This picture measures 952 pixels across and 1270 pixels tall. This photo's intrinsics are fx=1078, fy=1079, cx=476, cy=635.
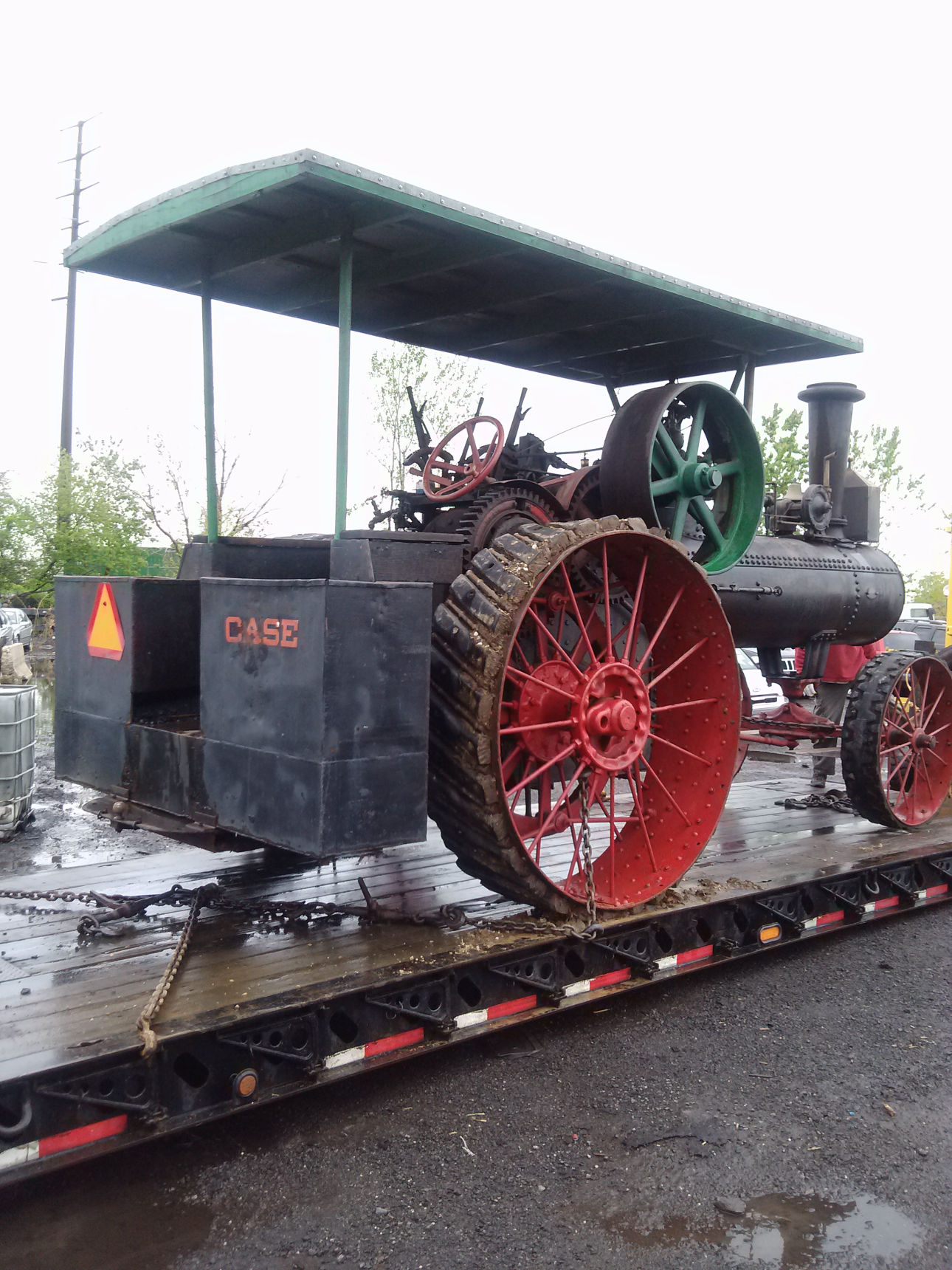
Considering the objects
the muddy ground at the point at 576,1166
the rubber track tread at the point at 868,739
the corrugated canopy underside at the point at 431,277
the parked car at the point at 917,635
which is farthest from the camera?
the parked car at the point at 917,635

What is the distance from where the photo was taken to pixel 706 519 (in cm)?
535

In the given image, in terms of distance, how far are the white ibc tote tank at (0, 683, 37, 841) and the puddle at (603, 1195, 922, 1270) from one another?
6.00m

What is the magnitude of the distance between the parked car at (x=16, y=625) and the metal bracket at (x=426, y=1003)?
17575mm

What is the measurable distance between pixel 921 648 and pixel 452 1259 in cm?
2101

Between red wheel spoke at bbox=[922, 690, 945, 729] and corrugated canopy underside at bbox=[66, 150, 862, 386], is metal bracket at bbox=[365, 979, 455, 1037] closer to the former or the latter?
corrugated canopy underside at bbox=[66, 150, 862, 386]

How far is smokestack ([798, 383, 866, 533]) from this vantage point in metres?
7.48

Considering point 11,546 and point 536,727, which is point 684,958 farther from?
point 11,546

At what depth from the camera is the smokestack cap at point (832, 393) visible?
745 cm

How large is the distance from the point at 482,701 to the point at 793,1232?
1.81m

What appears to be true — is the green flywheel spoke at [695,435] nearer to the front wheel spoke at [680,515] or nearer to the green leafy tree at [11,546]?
the front wheel spoke at [680,515]

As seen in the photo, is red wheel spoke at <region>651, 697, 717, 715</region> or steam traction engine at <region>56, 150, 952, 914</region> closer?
steam traction engine at <region>56, 150, 952, 914</region>

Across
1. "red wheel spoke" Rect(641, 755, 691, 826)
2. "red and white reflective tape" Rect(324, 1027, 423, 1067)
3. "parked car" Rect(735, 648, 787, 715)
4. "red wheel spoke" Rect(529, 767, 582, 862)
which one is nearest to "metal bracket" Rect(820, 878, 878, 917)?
"red wheel spoke" Rect(641, 755, 691, 826)

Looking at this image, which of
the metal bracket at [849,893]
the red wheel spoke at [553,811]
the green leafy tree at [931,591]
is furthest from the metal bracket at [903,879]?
the green leafy tree at [931,591]

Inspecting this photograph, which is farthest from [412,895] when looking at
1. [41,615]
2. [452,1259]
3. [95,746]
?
[41,615]
